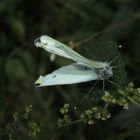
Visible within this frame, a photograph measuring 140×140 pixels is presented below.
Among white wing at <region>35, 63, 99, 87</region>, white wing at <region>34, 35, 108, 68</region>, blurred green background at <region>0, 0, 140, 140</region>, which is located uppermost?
blurred green background at <region>0, 0, 140, 140</region>

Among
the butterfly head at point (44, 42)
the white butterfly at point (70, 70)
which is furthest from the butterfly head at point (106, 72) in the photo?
the butterfly head at point (44, 42)

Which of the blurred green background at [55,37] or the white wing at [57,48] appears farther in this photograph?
the blurred green background at [55,37]

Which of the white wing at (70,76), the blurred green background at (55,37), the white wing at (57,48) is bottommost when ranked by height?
the white wing at (70,76)

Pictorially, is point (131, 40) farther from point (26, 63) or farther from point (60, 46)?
point (60, 46)

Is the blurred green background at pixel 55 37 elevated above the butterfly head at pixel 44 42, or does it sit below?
above

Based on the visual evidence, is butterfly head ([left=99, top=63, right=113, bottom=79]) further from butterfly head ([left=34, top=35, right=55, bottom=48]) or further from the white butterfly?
butterfly head ([left=34, top=35, right=55, bottom=48])

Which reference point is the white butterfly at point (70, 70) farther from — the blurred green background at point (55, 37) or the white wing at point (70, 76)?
the blurred green background at point (55, 37)

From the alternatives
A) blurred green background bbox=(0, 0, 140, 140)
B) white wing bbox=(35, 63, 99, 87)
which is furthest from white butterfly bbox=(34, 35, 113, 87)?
blurred green background bbox=(0, 0, 140, 140)

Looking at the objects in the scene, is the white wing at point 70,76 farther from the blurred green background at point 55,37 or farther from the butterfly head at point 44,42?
the blurred green background at point 55,37
